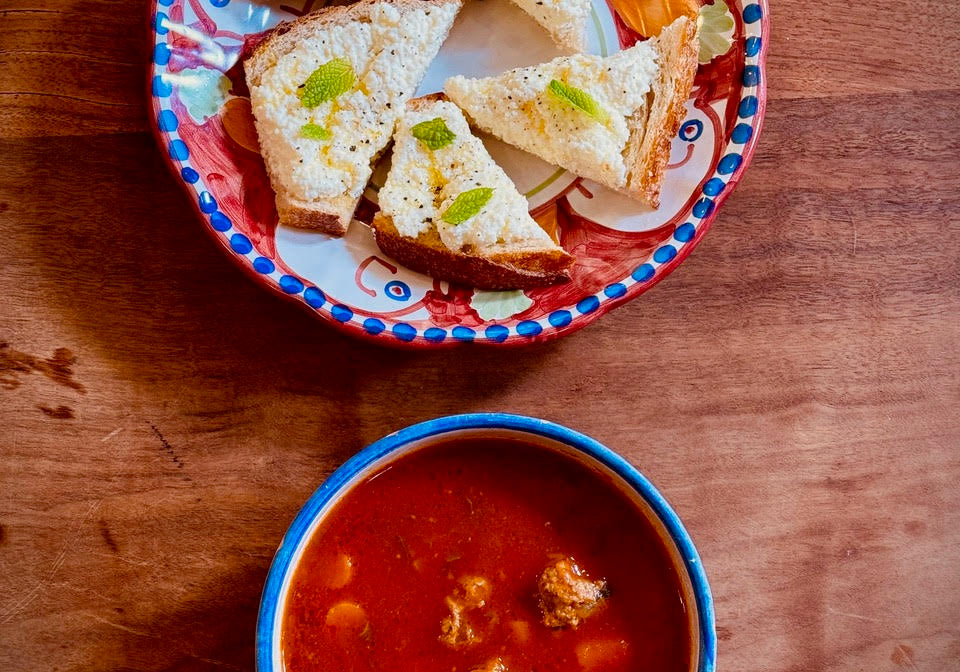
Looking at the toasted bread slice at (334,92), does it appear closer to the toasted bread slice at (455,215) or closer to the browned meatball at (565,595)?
the toasted bread slice at (455,215)

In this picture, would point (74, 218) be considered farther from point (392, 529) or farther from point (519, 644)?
point (519, 644)

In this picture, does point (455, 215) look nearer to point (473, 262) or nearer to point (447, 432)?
point (473, 262)

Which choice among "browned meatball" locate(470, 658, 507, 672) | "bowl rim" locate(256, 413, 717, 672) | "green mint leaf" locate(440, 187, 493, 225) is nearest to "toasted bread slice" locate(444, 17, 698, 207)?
"green mint leaf" locate(440, 187, 493, 225)

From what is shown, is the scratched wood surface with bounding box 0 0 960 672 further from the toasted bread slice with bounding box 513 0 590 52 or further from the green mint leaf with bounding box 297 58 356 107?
the toasted bread slice with bounding box 513 0 590 52

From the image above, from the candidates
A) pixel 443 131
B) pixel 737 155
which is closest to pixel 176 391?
pixel 443 131

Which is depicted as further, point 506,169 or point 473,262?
point 506,169

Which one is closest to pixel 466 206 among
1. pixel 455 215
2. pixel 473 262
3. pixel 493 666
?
pixel 455 215
